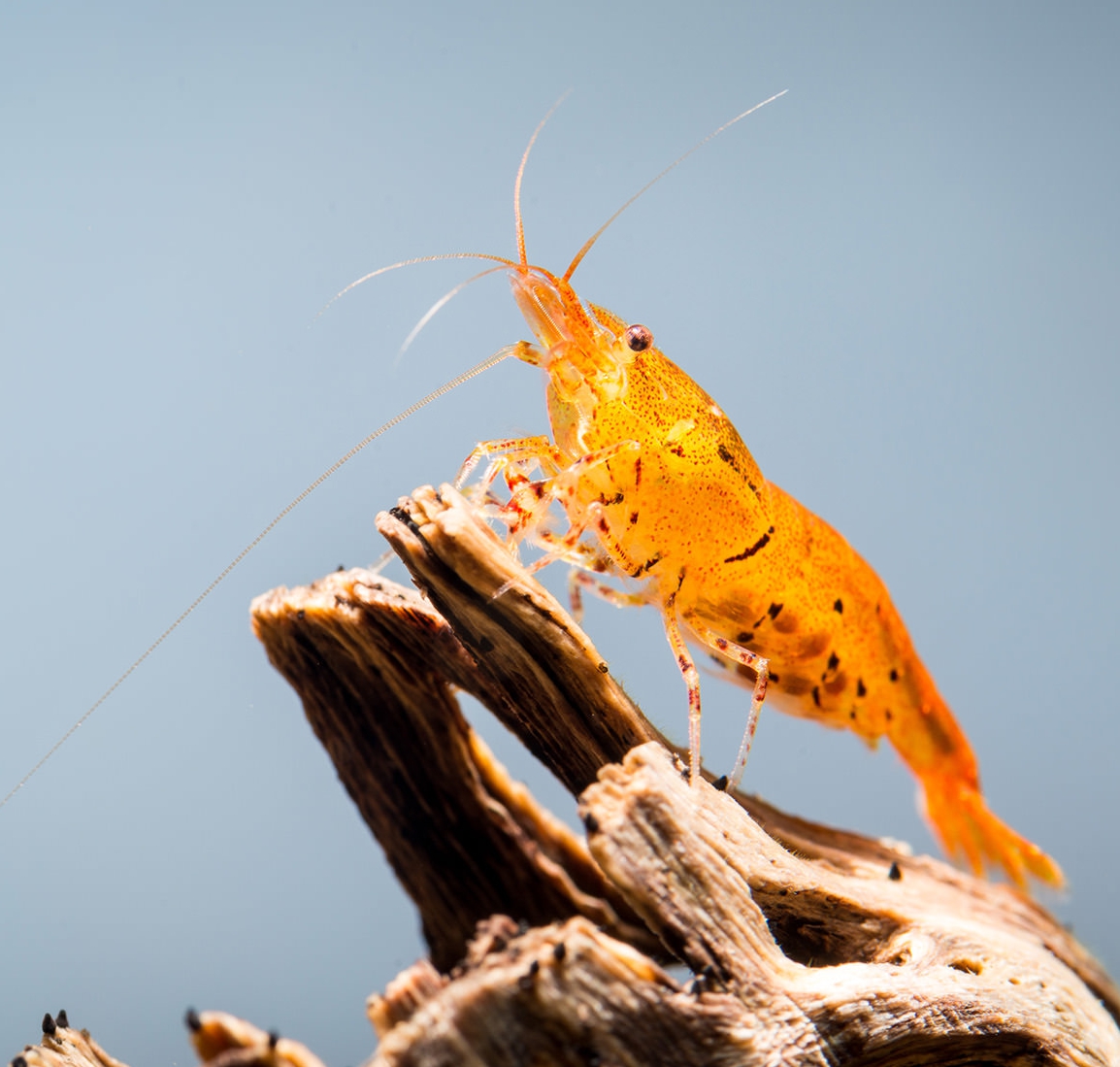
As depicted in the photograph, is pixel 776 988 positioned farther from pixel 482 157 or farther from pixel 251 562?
pixel 482 157

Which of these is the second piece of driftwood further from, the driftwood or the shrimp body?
the shrimp body

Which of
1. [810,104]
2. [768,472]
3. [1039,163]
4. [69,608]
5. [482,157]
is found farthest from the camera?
[1039,163]

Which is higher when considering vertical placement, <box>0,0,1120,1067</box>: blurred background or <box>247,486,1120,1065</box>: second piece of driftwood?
<box>0,0,1120,1067</box>: blurred background

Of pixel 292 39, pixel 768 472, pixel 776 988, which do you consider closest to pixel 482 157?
pixel 292 39

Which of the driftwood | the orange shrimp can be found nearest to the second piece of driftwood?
the driftwood

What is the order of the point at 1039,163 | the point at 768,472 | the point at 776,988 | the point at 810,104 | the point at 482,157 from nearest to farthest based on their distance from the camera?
the point at 776,988 → the point at 482,157 → the point at 810,104 → the point at 768,472 → the point at 1039,163

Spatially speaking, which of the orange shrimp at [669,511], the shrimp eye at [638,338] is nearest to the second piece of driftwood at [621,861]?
the orange shrimp at [669,511]
